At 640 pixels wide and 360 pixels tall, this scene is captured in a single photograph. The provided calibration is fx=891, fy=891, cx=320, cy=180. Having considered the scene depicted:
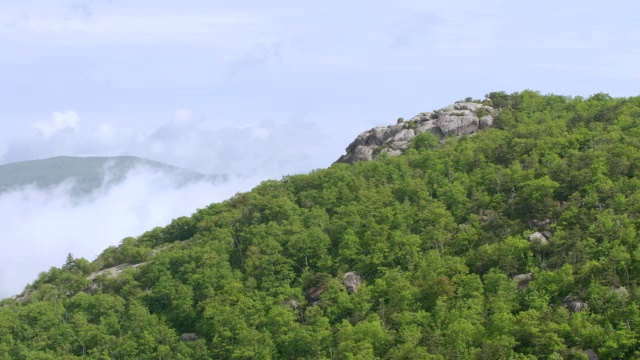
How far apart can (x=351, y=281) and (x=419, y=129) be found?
4910 cm

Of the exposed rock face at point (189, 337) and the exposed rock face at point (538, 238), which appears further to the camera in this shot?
the exposed rock face at point (189, 337)

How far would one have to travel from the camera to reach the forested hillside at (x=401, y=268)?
84.0 meters

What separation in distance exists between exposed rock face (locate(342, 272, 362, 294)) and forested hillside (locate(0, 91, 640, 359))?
198mm

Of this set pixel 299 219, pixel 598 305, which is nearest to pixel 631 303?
pixel 598 305

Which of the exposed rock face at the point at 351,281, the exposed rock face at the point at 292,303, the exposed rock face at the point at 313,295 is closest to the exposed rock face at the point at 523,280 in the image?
the exposed rock face at the point at 351,281

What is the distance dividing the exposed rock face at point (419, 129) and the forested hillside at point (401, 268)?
557 cm

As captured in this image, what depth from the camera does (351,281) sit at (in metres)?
100

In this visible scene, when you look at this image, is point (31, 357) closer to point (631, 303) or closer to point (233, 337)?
point (233, 337)

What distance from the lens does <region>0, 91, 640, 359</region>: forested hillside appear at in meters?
84.0

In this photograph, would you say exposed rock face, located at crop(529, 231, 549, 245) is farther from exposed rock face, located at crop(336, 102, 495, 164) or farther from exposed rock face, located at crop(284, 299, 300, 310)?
exposed rock face, located at crop(336, 102, 495, 164)

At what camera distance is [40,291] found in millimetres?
120562

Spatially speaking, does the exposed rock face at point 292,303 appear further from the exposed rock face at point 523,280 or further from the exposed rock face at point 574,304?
the exposed rock face at point 574,304

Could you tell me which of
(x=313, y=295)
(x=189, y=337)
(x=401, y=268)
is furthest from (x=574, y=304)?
(x=189, y=337)

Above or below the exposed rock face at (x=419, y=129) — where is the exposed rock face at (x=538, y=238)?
below
